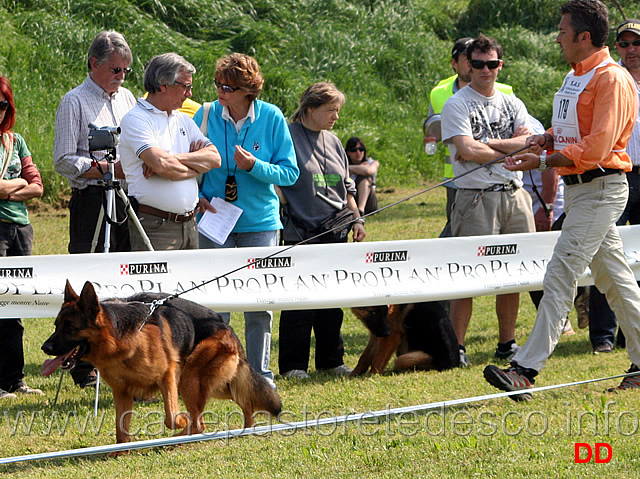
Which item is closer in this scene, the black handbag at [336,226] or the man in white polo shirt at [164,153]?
the man in white polo shirt at [164,153]

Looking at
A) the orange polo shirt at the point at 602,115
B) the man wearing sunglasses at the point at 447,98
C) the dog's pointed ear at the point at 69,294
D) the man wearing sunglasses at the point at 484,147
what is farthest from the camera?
the man wearing sunglasses at the point at 447,98

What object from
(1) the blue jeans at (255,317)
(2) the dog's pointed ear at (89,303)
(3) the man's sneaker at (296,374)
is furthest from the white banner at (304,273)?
(2) the dog's pointed ear at (89,303)

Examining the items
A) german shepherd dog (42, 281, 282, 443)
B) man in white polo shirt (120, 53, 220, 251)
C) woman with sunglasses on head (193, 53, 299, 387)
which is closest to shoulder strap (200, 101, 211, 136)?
woman with sunglasses on head (193, 53, 299, 387)

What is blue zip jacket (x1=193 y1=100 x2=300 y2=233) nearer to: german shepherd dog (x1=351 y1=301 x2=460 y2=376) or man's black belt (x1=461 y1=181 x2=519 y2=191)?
german shepherd dog (x1=351 y1=301 x2=460 y2=376)

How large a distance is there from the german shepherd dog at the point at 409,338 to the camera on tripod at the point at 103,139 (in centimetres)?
221

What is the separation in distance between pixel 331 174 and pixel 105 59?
1.84 meters

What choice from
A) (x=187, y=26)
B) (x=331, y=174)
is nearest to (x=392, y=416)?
(x=331, y=174)

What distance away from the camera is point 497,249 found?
22.8ft

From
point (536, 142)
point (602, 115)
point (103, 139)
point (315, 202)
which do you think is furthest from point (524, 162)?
point (103, 139)

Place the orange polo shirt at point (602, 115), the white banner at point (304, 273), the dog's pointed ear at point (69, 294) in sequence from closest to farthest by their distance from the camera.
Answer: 1. the dog's pointed ear at point (69, 294)
2. the orange polo shirt at point (602, 115)
3. the white banner at point (304, 273)

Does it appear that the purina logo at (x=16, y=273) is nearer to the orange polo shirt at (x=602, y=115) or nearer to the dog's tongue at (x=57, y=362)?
the dog's tongue at (x=57, y=362)

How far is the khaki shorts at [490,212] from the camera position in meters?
6.91

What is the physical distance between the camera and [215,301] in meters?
6.13

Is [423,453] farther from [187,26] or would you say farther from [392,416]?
[187,26]
